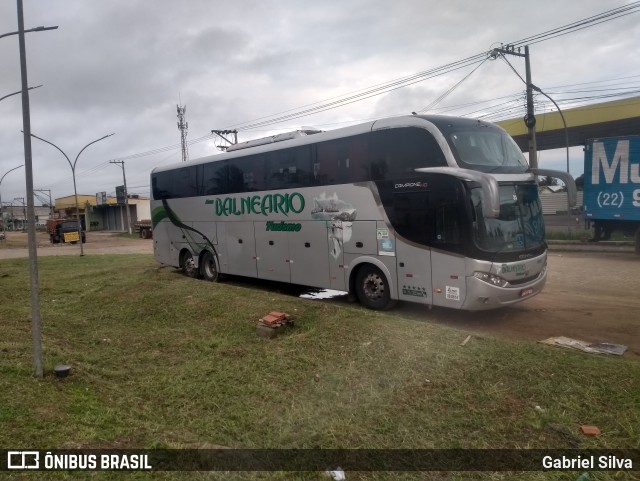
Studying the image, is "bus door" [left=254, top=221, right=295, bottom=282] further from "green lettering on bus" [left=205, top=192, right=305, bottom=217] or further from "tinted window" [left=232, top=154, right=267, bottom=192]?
"tinted window" [left=232, top=154, right=267, bottom=192]

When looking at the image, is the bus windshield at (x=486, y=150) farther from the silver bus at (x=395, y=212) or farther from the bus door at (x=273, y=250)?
the bus door at (x=273, y=250)

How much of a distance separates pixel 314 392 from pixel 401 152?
475 cm

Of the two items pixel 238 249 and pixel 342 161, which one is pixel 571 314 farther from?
pixel 238 249

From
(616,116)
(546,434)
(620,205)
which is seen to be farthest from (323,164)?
(616,116)

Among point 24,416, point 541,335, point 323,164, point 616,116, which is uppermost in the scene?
point 616,116

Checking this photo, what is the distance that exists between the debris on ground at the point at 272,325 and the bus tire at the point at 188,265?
7440 mm

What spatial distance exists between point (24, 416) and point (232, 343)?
312 cm

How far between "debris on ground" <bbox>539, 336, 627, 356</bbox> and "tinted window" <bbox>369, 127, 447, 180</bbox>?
3.11 meters

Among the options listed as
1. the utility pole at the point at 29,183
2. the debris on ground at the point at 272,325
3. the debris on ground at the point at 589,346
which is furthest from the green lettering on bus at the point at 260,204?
the utility pole at the point at 29,183

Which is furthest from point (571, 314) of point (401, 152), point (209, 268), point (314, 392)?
point (209, 268)

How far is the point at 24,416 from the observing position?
153 inches

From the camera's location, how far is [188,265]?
14.4 metres

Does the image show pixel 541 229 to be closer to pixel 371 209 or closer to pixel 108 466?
pixel 371 209

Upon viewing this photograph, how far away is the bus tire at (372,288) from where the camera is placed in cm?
876
